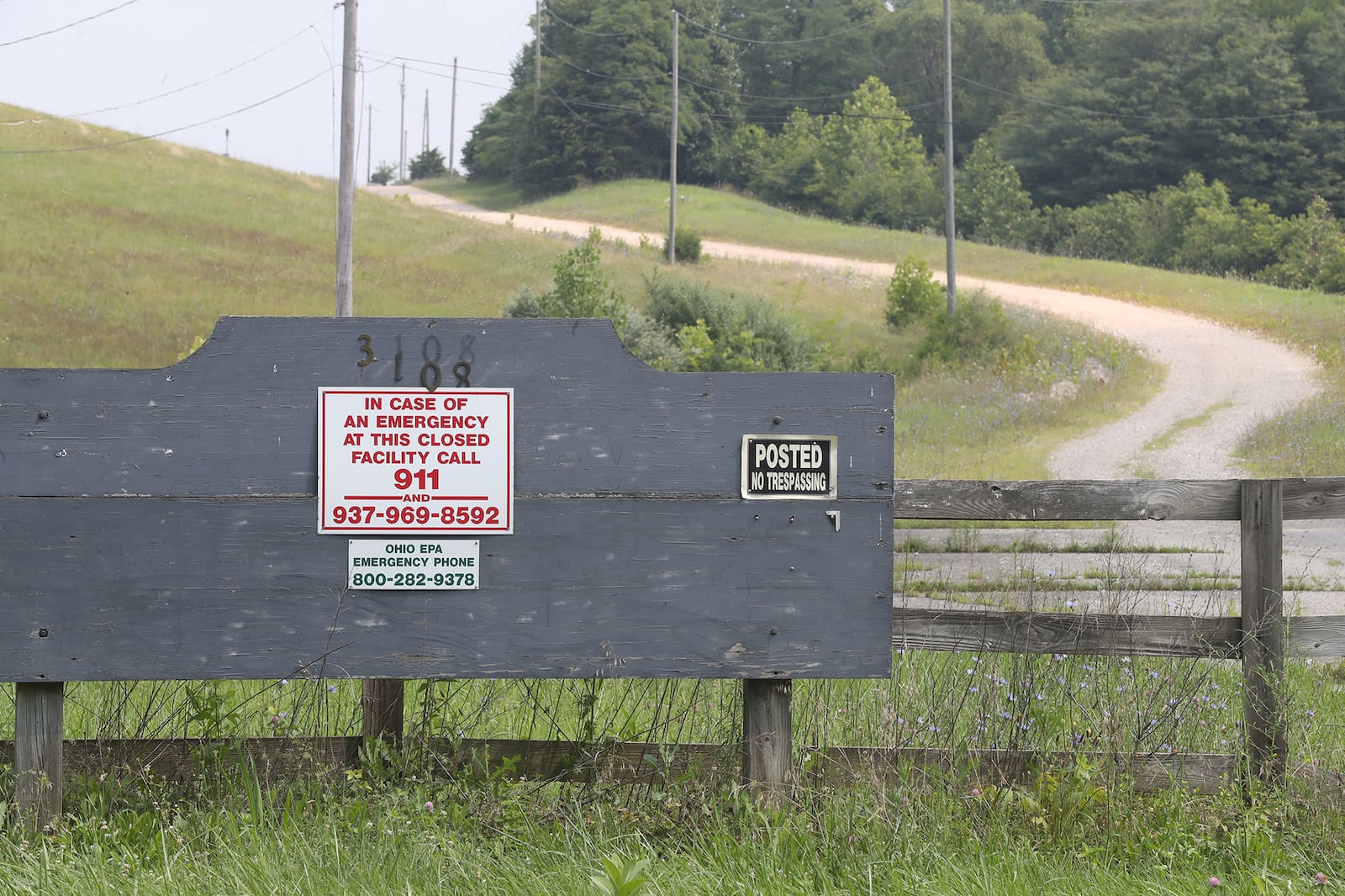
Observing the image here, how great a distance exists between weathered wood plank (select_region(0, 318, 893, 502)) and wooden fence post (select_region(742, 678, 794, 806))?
2.01 ft

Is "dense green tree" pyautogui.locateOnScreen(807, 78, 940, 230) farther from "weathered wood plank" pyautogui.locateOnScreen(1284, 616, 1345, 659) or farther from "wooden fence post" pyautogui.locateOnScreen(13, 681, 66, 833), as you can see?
"wooden fence post" pyautogui.locateOnScreen(13, 681, 66, 833)

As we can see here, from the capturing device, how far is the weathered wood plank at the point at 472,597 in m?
3.52

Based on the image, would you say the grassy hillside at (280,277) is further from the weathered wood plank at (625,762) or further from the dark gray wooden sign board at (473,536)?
the dark gray wooden sign board at (473,536)

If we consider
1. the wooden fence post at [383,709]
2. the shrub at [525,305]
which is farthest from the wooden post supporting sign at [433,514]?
the shrub at [525,305]

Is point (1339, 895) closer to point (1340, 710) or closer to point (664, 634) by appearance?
point (664, 634)

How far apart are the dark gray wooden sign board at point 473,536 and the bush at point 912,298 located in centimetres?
2856

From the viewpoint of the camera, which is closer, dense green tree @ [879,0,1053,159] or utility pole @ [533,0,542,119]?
utility pole @ [533,0,542,119]

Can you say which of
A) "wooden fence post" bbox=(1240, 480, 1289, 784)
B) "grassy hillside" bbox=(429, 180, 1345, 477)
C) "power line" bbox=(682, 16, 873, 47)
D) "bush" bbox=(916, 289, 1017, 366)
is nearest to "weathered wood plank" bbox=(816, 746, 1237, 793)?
"wooden fence post" bbox=(1240, 480, 1289, 784)

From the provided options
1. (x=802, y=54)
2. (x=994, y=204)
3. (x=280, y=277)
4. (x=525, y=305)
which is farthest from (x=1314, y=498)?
(x=802, y=54)

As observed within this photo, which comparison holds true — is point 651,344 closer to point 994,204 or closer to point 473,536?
point 473,536

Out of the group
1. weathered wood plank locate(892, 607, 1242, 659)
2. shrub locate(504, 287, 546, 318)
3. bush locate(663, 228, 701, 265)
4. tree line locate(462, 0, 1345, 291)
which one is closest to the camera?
weathered wood plank locate(892, 607, 1242, 659)

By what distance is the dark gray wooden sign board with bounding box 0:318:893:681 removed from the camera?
3518mm

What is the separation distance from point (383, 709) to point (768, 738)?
1.26 metres

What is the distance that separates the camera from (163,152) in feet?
169
